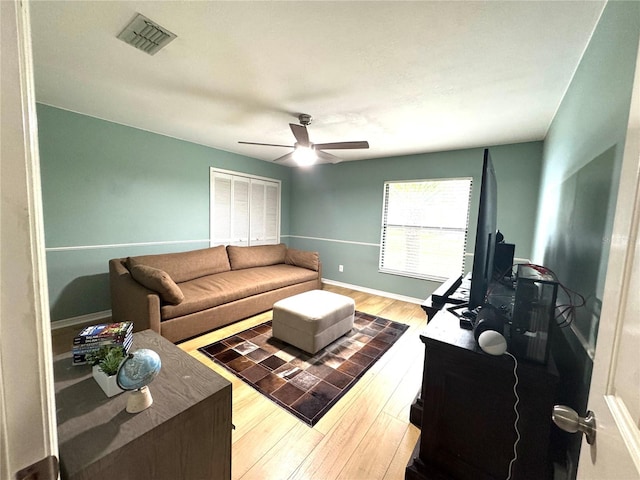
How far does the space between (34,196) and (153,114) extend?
2.93 m

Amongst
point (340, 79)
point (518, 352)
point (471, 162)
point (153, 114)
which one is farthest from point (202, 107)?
point (471, 162)

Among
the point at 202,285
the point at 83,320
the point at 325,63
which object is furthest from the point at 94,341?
the point at 83,320

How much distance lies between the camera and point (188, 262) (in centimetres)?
333

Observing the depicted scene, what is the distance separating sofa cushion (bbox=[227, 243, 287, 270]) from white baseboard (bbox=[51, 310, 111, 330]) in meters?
1.58

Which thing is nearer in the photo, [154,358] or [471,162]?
[154,358]

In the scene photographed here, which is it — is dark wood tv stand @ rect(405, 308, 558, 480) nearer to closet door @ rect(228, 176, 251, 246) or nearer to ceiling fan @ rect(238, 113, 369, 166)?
ceiling fan @ rect(238, 113, 369, 166)

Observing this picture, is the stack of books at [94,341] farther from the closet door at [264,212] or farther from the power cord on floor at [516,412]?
the closet door at [264,212]

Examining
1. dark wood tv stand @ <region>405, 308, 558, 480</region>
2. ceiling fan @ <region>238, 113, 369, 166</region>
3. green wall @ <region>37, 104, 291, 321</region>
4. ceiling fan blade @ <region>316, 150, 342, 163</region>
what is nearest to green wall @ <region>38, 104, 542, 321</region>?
green wall @ <region>37, 104, 291, 321</region>

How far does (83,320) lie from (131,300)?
1.07m

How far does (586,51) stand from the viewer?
144 centimetres

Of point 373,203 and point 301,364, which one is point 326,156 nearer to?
point 373,203

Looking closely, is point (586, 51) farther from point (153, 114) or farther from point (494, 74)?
point (153, 114)

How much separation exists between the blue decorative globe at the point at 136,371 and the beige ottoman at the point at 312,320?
1671mm

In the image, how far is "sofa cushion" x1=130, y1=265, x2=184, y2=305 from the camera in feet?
7.72
